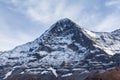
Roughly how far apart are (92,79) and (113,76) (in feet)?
120

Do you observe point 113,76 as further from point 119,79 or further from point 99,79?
point 99,79

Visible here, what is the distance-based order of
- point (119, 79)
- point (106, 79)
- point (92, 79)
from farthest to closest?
point (119, 79)
point (106, 79)
point (92, 79)

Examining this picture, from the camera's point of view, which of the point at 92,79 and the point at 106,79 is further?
the point at 106,79

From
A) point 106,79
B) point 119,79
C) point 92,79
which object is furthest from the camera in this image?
point 119,79

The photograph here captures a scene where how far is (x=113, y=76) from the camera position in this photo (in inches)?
6457

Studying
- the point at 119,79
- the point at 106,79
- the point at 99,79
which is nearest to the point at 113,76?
the point at 119,79

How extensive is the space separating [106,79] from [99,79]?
14703 mm

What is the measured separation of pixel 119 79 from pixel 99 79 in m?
27.8

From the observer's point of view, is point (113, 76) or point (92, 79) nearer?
point (92, 79)

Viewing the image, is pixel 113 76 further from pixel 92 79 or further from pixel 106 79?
pixel 92 79

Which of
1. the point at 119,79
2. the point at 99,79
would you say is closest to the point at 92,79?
the point at 99,79

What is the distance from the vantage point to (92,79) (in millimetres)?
129250

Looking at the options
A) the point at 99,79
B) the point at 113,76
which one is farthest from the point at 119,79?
the point at 99,79

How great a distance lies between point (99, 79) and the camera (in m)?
130
